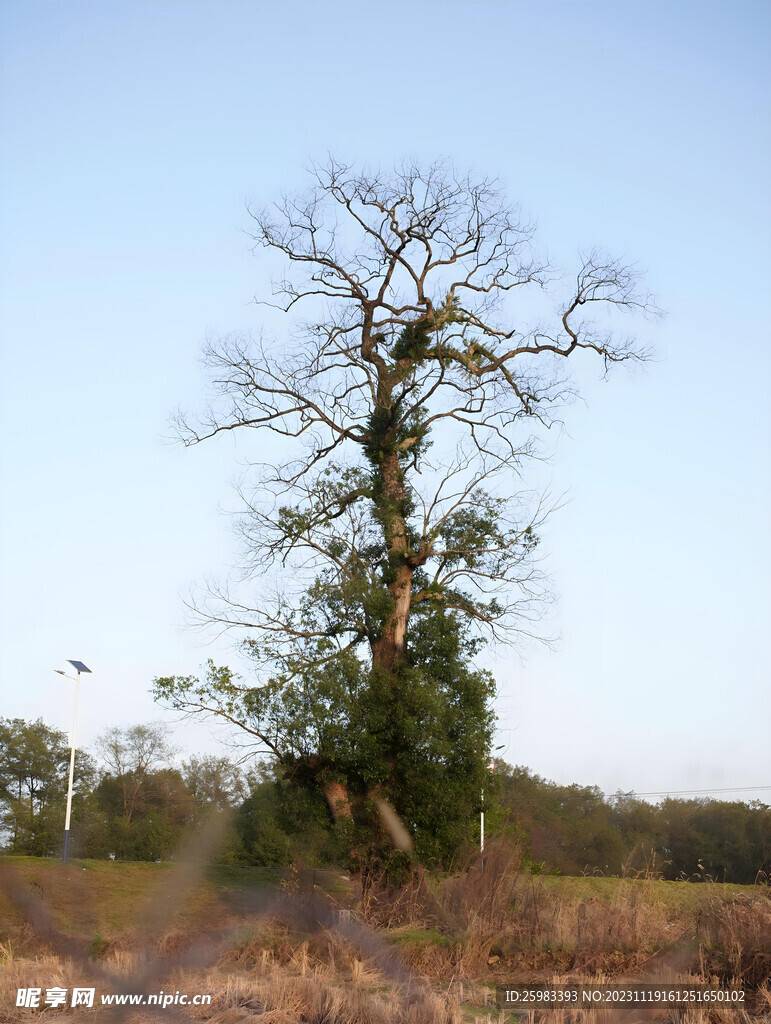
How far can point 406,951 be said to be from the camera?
11031mm

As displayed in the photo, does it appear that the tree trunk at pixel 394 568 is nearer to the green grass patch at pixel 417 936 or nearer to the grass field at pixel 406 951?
the grass field at pixel 406 951

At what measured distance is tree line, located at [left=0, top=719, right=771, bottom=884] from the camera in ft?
116

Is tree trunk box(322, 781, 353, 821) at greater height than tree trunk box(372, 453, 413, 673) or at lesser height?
lesser

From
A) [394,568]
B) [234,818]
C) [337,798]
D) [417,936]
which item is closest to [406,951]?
[417,936]

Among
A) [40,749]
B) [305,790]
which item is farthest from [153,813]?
[305,790]

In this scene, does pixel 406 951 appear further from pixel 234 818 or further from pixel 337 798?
pixel 234 818

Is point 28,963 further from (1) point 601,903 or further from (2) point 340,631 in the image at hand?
(2) point 340,631

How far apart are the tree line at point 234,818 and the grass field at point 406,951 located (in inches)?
661

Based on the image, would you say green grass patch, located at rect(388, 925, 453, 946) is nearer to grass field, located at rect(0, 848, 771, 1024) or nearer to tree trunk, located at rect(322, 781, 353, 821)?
grass field, located at rect(0, 848, 771, 1024)

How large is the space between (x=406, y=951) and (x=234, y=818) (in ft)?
67.5

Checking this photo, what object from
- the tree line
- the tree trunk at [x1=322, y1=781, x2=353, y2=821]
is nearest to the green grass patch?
the tree trunk at [x1=322, y1=781, x2=353, y2=821]

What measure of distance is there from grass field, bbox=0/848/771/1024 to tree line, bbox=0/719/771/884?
16791 mm

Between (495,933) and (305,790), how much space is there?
7.26 m

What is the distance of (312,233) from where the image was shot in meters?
21.2
